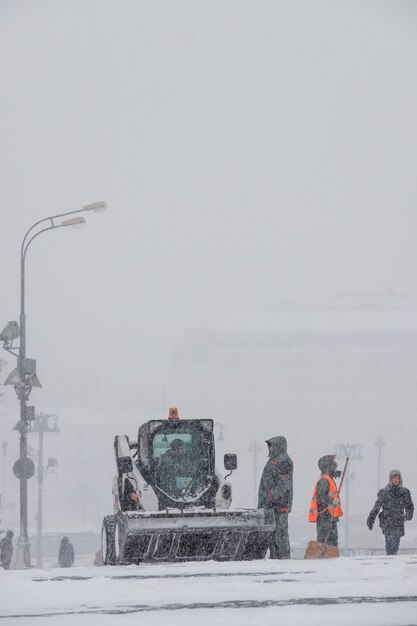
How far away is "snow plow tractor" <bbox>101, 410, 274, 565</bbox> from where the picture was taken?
13.7 m

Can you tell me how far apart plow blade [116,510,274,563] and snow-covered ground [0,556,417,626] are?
63.5 inches

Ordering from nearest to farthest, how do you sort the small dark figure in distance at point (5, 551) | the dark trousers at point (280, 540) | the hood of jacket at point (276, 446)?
the hood of jacket at point (276, 446)
the dark trousers at point (280, 540)
the small dark figure in distance at point (5, 551)

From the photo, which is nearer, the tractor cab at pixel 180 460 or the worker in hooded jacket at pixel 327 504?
the tractor cab at pixel 180 460

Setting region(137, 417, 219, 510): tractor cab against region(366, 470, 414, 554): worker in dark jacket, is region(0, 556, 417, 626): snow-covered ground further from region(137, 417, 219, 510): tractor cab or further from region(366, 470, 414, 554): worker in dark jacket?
region(366, 470, 414, 554): worker in dark jacket

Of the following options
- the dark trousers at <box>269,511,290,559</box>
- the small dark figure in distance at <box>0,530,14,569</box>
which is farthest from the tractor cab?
the small dark figure in distance at <box>0,530,14,569</box>

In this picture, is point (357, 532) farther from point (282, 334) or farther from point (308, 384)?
point (282, 334)

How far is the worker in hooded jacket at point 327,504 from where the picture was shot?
14930 mm

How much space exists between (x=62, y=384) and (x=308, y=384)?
4060 cm

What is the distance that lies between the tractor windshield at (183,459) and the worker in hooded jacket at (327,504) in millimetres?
1296

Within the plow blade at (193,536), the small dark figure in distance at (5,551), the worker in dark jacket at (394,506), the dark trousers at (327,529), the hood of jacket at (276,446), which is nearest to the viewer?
the plow blade at (193,536)

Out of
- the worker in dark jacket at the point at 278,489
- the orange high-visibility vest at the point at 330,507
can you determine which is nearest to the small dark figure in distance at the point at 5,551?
the worker in dark jacket at the point at 278,489

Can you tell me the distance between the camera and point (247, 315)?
199 meters

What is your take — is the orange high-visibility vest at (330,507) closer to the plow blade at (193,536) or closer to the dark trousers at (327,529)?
the dark trousers at (327,529)

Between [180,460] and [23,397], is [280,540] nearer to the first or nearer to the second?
[180,460]
